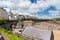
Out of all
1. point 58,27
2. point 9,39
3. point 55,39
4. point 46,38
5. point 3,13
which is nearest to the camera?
point 46,38

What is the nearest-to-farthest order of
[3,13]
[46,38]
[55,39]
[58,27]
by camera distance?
[46,38] < [55,39] < [58,27] < [3,13]

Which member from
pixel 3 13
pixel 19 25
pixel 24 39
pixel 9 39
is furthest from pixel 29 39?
pixel 3 13

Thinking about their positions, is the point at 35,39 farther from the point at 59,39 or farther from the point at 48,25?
the point at 48,25

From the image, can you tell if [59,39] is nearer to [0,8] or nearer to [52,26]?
[52,26]

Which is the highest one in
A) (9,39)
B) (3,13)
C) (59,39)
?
(9,39)

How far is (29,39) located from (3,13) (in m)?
38.6

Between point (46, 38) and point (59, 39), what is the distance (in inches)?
169

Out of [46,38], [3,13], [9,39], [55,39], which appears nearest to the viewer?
[46,38]

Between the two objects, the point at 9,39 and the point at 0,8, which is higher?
the point at 9,39

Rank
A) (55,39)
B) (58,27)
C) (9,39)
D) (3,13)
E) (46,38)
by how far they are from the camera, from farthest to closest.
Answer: (3,13)
(58,27)
(55,39)
(9,39)
(46,38)

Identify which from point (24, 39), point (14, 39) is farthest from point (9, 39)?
point (24, 39)

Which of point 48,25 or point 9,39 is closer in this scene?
point 9,39

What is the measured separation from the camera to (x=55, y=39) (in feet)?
60.8

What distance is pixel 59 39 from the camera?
1856 cm
